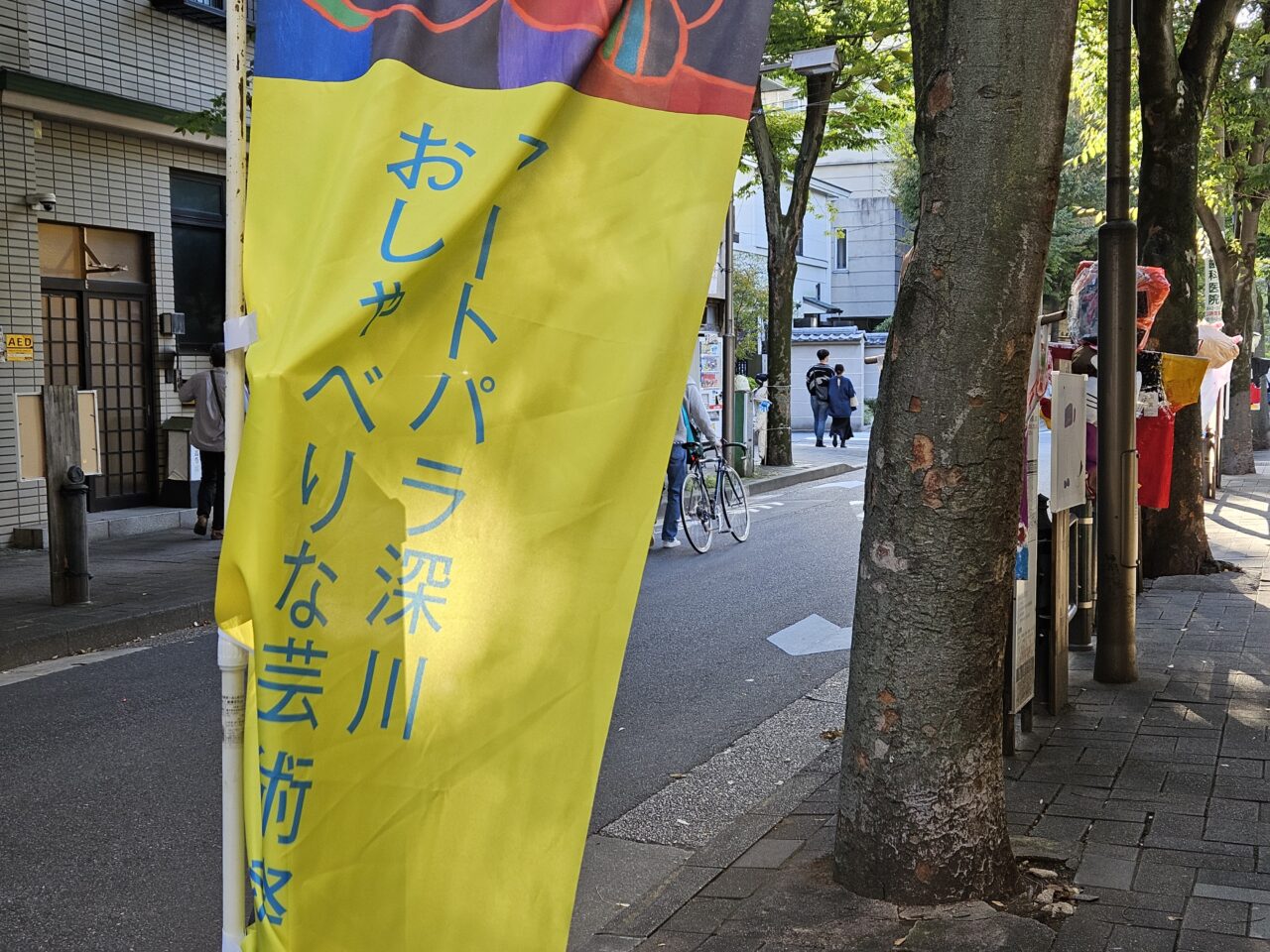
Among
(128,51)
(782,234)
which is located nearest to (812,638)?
(128,51)

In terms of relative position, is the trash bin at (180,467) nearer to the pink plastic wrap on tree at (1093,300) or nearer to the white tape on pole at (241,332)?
the pink plastic wrap on tree at (1093,300)

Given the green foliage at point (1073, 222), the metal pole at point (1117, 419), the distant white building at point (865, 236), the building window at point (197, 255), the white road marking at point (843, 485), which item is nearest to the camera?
the metal pole at point (1117, 419)

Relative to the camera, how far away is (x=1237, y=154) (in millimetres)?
20469

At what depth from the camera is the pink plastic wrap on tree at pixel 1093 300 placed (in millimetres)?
8680

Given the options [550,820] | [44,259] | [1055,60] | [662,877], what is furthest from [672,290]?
[44,259]

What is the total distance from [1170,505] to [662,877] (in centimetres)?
757

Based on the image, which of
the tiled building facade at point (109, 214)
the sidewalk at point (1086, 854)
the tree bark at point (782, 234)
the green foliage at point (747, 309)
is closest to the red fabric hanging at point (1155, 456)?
the sidewalk at point (1086, 854)

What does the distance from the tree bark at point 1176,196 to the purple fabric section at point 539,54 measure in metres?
8.84

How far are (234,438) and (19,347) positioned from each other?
38.3 feet

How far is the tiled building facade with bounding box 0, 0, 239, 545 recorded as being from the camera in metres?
13.0

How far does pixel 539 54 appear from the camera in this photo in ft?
7.65

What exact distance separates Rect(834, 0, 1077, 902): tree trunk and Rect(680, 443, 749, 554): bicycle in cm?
879

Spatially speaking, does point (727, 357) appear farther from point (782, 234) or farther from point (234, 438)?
point (234, 438)

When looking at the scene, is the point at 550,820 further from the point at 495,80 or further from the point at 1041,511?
the point at 1041,511
